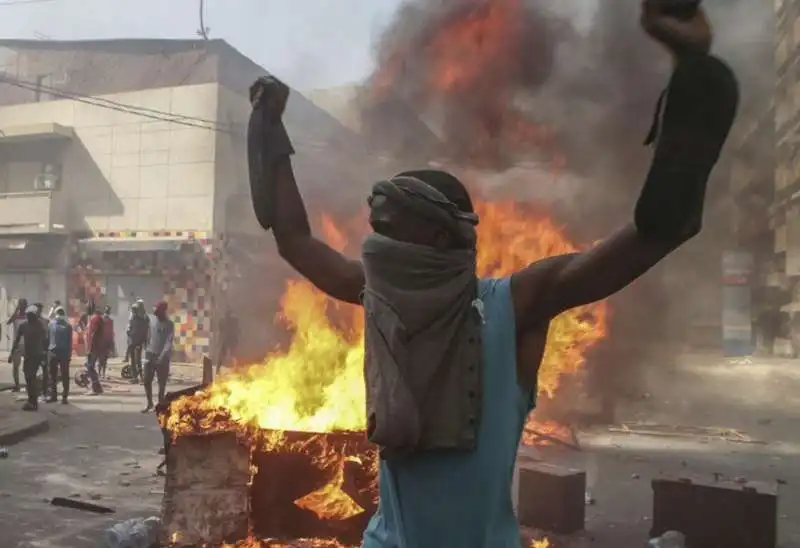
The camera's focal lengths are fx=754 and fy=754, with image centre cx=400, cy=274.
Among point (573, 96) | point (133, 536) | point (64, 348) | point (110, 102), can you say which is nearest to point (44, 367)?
point (64, 348)

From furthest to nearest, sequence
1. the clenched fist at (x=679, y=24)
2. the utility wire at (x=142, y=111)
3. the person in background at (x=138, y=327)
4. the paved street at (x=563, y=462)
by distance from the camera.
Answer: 1. the utility wire at (x=142, y=111)
2. the person in background at (x=138, y=327)
3. the paved street at (x=563, y=462)
4. the clenched fist at (x=679, y=24)

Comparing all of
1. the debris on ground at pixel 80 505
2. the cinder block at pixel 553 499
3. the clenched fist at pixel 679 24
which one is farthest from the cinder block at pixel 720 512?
the clenched fist at pixel 679 24

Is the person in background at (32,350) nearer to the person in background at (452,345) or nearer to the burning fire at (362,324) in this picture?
the burning fire at (362,324)

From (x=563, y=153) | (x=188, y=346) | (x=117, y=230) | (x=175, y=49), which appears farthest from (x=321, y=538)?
(x=175, y=49)

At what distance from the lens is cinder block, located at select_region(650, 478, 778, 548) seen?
5207 millimetres

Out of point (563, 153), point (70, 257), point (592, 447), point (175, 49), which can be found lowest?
point (592, 447)

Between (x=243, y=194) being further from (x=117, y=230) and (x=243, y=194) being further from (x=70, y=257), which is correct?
Answer: (x=70, y=257)

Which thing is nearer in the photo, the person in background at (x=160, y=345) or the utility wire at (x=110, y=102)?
the person in background at (x=160, y=345)

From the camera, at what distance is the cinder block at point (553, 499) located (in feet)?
18.7

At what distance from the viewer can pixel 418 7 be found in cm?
1146

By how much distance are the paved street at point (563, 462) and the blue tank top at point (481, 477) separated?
14.1 feet

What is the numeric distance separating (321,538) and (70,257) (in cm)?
1539

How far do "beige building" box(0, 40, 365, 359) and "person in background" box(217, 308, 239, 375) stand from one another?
24.6 inches

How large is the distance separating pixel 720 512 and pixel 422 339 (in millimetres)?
4712
